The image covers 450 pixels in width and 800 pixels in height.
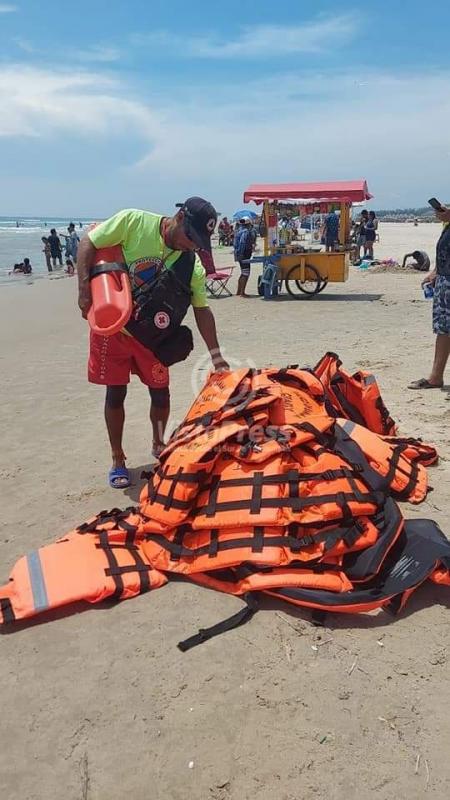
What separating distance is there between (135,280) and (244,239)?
422 inches

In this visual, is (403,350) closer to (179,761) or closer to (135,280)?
(135,280)

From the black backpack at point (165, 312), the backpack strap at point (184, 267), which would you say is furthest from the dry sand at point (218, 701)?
the backpack strap at point (184, 267)

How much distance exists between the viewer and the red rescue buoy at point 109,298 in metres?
3.27

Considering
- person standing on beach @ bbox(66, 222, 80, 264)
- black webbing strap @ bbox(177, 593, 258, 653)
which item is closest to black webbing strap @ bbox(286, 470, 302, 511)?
black webbing strap @ bbox(177, 593, 258, 653)

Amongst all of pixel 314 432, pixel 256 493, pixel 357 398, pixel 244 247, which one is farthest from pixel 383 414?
pixel 244 247

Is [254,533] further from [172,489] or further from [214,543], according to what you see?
[172,489]

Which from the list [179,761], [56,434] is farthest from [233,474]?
[56,434]

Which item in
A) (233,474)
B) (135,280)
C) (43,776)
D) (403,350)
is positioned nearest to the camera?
(43,776)

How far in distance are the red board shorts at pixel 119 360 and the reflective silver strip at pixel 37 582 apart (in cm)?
132

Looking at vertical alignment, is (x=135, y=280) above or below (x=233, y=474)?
above

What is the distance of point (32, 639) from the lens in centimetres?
250

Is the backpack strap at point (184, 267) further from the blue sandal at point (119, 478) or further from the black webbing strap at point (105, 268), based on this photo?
the blue sandal at point (119, 478)

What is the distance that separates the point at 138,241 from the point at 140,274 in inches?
7.2

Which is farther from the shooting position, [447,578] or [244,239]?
[244,239]
